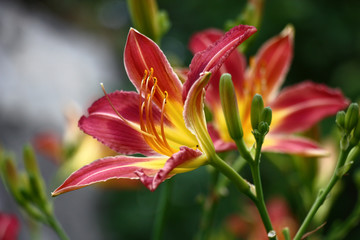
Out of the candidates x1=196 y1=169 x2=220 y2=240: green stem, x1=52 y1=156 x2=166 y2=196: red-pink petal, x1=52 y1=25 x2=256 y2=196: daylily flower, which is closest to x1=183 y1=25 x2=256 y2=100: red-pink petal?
x1=52 y1=25 x2=256 y2=196: daylily flower

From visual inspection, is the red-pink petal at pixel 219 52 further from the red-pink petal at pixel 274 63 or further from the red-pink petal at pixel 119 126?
the red-pink petal at pixel 274 63

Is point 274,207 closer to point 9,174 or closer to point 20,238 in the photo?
point 9,174

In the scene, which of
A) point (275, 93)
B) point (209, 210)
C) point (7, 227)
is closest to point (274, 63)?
point (275, 93)

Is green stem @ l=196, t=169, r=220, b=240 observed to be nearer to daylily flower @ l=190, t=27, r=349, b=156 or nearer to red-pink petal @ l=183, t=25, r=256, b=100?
daylily flower @ l=190, t=27, r=349, b=156

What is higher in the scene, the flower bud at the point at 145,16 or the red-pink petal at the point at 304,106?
the flower bud at the point at 145,16

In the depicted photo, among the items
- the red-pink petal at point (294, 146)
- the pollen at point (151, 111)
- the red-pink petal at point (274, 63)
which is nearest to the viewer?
the pollen at point (151, 111)

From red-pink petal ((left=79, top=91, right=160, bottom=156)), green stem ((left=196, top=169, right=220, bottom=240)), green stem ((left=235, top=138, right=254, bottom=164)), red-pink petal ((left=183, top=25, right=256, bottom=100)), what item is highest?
red-pink petal ((left=183, top=25, right=256, bottom=100))

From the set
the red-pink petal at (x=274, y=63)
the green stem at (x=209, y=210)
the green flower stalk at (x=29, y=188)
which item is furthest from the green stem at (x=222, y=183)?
the green flower stalk at (x=29, y=188)
